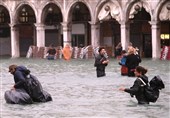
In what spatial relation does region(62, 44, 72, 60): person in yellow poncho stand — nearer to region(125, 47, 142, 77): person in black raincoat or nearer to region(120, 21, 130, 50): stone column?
region(120, 21, 130, 50): stone column

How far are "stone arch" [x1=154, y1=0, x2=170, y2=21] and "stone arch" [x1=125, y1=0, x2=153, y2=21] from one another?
54cm

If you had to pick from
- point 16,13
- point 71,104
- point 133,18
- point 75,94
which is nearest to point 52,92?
point 75,94

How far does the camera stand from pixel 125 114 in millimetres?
14352

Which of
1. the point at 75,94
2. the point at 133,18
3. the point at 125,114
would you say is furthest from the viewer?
the point at 133,18

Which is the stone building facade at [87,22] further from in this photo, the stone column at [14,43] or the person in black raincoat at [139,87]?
the person in black raincoat at [139,87]

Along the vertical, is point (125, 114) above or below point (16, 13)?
below

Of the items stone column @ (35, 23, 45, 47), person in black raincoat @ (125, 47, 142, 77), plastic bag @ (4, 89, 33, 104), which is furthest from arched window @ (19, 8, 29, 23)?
plastic bag @ (4, 89, 33, 104)

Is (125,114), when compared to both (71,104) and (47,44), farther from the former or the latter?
(47,44)

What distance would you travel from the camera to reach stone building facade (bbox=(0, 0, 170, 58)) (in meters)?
43.1

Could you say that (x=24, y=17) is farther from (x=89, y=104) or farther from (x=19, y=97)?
(x=89, y=104)

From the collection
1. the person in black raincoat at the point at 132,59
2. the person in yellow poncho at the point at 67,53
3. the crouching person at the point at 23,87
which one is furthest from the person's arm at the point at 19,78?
the person in yellow poncho at the point at 67,53

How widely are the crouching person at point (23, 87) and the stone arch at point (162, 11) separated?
86.2 ft

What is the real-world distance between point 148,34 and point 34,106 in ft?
110

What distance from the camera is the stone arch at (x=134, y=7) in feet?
140
